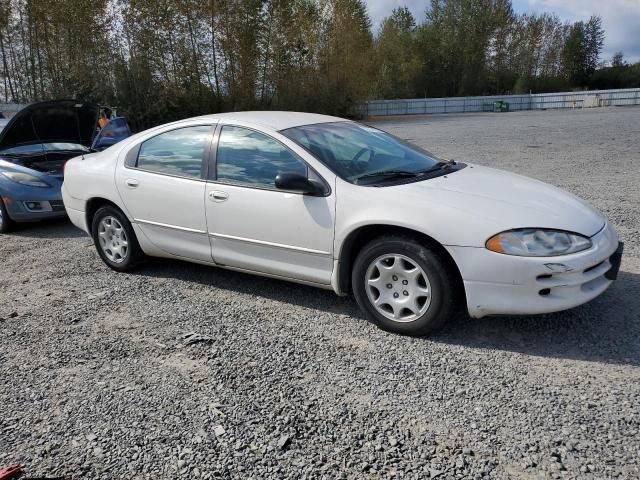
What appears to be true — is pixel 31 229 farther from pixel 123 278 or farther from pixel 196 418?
pixel 196 418

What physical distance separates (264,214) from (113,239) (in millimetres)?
1918

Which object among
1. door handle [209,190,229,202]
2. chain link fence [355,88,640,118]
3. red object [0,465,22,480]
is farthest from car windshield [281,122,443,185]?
chain link fence [355,88,640,118]

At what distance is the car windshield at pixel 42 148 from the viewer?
25.0ft

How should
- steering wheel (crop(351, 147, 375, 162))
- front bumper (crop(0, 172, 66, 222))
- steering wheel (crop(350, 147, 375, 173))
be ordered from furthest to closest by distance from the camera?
front bumper (crop(0, 172, 66, 222))
steering wheel (crop(351, 147, 375, 162))
steering wheel (crop(350, 147, 375, 173))

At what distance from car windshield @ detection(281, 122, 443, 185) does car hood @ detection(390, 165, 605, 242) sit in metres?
0.30

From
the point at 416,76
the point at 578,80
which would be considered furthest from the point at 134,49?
the point at 578,80

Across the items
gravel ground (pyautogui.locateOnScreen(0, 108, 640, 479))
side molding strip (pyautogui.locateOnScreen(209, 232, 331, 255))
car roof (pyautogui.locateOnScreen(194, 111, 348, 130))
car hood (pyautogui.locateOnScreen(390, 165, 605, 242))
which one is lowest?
gravel ground (pyautogui.locateOnScreen(0, 108, 640, 479))

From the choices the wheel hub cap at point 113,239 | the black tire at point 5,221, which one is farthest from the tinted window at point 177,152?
the black tire at point 5,221

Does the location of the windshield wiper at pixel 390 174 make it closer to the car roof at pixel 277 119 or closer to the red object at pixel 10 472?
the car roof at pixel 277 119

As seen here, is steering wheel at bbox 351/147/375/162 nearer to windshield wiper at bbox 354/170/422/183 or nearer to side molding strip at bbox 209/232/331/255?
windshield wiper at bbox 354/170/422/183

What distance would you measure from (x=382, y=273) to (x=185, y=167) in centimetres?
193

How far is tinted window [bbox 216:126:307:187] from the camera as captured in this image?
3.85 meters

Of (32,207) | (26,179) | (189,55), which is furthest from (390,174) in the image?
(189,55)

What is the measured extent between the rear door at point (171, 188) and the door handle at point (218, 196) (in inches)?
3.7
